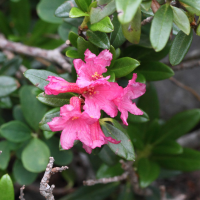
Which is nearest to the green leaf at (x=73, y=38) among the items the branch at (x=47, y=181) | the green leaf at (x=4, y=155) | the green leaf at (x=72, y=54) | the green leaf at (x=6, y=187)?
the green leaf at (x=72, y=54)

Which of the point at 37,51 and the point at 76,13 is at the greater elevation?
the point at 76,13

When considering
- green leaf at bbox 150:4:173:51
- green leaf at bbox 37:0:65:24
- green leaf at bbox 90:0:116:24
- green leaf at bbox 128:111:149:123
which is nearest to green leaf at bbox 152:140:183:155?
green leaf at bbox 128:111:149:123

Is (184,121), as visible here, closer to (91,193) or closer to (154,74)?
(154,74)

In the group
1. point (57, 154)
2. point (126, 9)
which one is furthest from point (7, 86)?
point (126, 9)

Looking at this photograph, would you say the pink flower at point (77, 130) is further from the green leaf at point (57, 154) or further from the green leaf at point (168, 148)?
the green leaf at point (168, 148)

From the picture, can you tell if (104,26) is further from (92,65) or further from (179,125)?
(179,125)

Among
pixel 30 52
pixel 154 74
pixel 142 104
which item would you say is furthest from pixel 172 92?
pixel 30 52

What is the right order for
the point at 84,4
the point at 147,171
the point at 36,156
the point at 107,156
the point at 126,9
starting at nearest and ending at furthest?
the point at 126,9, the point at 84,4, the point at 36,156, the point at 107,156, the point at 147,171
